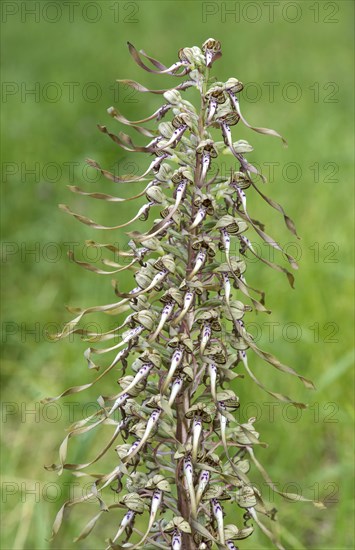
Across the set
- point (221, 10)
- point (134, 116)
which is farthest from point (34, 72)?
point (221, 10)

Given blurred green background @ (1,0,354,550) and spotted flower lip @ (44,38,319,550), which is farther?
blurred green background @ (1,0,354,550)

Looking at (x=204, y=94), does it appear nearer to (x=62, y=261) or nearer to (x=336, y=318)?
(x=336, y=318)

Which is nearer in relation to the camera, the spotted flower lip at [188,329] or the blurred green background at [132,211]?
the spotted flower lip at [188,329]

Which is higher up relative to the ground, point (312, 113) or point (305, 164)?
point (312, 113)

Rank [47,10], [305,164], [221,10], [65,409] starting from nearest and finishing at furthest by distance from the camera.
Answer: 1. [65,409]
2. [305,164]
3. [47,10]
4. [221,10]

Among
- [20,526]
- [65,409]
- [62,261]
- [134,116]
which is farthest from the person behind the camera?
[134,116]

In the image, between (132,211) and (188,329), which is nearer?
(188,329)

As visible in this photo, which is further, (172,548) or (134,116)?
(134,116)

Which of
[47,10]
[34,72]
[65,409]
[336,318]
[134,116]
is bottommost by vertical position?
[65,409]
